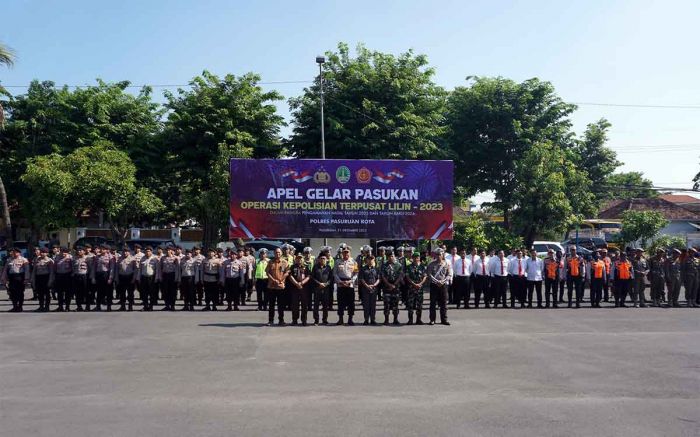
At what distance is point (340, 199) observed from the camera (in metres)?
→ 20.2

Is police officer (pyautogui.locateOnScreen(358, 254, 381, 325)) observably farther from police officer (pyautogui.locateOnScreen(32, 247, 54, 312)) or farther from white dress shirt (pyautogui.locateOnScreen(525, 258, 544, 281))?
police officer (pyautogui.locateOnScreen(32, 247, 54, 312))

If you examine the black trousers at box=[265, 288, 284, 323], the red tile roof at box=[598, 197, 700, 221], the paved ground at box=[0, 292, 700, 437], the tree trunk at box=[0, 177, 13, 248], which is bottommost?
the paved ground at box=[0, 292, 700, 437]

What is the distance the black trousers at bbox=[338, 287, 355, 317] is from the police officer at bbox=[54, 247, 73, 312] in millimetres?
7402

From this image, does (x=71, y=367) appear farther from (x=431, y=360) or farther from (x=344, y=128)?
(x=344, y=128)

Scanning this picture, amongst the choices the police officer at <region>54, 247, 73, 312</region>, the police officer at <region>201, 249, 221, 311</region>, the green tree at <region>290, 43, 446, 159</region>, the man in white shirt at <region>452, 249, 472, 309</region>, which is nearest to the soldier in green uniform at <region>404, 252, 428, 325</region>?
the man in white shirt at <region>452, 249, 472, 309</region>

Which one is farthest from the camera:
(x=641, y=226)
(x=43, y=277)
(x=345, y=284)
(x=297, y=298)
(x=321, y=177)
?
(x=641, y=226)

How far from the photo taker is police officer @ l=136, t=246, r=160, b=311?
17.0m

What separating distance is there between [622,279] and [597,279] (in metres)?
0.70

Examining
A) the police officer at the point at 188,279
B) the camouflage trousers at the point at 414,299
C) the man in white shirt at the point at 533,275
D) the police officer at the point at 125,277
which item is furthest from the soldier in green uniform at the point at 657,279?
the police officer at the point at 125,277

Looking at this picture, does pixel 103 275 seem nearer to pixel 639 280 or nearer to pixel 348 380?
pixel 348 380

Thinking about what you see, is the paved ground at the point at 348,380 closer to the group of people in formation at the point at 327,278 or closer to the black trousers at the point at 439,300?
the black trousers at the point at 439,300

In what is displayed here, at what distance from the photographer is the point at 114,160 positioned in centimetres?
2694

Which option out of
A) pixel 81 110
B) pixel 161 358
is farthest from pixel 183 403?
pixel 81 110

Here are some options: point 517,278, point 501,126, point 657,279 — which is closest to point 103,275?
point 517,278
